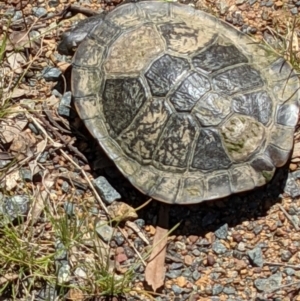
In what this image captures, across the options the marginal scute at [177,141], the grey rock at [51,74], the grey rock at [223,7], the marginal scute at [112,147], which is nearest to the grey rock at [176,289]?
the marginal scute at [177,141]

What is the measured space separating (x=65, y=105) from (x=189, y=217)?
0.96 meters

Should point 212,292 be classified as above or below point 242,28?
below

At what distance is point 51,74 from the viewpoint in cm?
523

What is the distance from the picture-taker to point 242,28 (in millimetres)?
5242

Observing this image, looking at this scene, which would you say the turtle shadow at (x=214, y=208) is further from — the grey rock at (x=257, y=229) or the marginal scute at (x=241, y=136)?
the marginal scute at (x=241, y=136)

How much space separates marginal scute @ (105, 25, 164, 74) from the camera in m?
4.79

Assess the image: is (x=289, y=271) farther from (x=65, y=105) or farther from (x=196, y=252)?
(x=65, y=105)

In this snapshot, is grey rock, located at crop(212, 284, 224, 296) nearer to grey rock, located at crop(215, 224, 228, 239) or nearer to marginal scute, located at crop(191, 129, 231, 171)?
grey rock, located at crop(215, 224, 228, 239)

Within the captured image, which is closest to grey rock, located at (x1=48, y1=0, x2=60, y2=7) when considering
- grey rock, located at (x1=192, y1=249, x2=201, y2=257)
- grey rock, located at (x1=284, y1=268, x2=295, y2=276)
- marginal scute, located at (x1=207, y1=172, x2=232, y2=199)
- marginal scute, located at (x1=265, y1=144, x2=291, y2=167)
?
marginal scute, located at (x1=207, y1=172, x2=232, y2=199)

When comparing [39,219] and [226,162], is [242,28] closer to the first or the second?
[226,162]

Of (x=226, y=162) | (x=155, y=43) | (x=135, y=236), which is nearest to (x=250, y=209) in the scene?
(x=226, y=162)

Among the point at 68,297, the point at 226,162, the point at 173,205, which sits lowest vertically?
the point at 68,297

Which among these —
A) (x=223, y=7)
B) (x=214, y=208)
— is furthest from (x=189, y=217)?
(x=223, y=7)

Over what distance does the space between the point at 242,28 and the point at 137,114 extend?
91 cm
